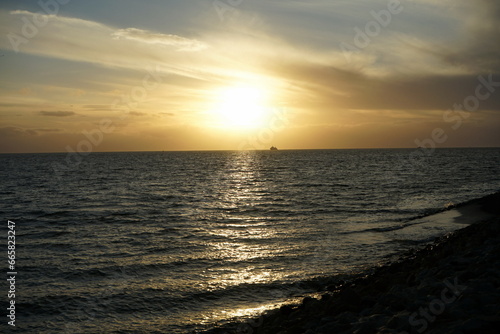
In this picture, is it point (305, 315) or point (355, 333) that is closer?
point (355, 333)

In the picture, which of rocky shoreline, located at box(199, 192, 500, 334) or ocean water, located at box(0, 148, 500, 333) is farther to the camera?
ocean water, located at box(0, 148, 500, 333)

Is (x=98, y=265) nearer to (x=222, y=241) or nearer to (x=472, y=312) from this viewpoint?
(x=222, y=241)

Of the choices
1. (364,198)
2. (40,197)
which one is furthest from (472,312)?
(40,197)

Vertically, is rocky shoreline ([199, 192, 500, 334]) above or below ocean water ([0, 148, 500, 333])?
above

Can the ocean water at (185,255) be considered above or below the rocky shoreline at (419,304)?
below

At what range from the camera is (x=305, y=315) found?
36.8 ft

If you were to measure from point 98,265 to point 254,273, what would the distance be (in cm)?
837

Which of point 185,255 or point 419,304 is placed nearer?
point 419,304

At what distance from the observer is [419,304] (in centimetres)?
889

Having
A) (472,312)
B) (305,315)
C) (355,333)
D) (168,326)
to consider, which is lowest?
(168,326)

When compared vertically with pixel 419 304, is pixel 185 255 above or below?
below

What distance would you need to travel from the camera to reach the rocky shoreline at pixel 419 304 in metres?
7.68

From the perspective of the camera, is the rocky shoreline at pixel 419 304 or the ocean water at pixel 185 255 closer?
the rocky shoreline at pixel 419 304

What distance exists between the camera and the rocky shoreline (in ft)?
25.2
